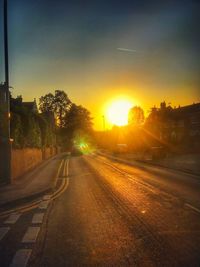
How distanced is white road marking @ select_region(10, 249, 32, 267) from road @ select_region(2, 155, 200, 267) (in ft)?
0.28

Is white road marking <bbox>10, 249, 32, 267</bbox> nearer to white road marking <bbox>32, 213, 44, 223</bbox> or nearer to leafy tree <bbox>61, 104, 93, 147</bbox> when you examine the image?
white road marking <bbox>32, 213, 44, 223</bbox>

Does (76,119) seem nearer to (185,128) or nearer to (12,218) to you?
(185,128)

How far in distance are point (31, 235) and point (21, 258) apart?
5.83 ft

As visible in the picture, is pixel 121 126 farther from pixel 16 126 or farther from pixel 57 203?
pixel 57 203

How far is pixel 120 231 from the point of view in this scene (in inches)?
337

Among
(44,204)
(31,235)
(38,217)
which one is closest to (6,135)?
(44,204)

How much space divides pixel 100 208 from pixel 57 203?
6.58ft

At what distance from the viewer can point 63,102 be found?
5482 inches

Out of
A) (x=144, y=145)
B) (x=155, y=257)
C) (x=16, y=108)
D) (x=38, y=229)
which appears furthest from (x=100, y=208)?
(x=144, y=145)

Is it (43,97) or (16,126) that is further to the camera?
(43,97)

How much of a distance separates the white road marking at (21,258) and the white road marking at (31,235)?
0.78 metres

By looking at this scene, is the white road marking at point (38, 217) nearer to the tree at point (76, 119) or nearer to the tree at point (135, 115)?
the tree at point (135, 115)

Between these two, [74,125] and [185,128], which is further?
[74,125]

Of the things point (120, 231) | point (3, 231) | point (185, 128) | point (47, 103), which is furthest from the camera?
point (47, 103)
